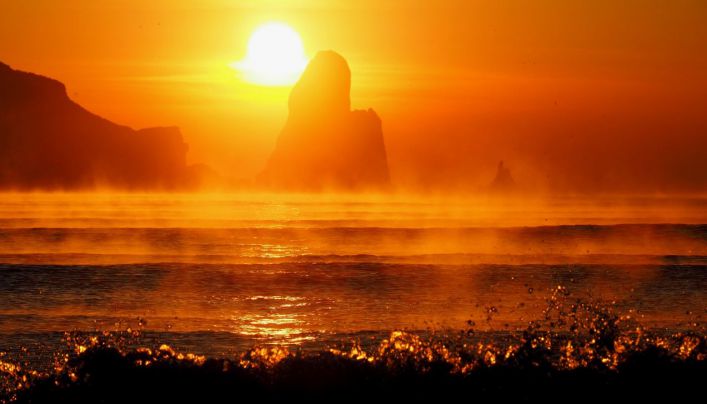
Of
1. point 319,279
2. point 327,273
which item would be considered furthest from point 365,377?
point 327,273

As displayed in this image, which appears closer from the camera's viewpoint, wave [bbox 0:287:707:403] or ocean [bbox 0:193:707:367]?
wave [bbox 0:287:707:403]

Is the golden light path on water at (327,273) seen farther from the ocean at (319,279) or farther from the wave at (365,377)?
the wave at (365,377)

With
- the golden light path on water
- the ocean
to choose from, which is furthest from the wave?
the golden light path on water

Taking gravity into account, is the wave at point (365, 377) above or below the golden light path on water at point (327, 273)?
below

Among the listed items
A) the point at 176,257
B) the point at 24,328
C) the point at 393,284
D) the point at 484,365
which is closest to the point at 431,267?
the point at 393,284

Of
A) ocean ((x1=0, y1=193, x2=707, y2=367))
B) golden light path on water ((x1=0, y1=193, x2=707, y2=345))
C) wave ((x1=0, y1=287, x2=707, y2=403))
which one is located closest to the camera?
wave ((x1=0, y1=287, x2=707, y2=403))

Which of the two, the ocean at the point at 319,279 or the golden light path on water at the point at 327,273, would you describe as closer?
the ocean at the point at 319,279

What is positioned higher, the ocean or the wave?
the ocean

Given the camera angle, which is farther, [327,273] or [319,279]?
[327,273]

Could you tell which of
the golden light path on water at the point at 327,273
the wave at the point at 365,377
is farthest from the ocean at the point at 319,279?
the wave at the point at 365,377

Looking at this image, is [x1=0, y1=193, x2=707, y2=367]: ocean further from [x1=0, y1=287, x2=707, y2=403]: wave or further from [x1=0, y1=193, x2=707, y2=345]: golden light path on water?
[x1=0, y1=287, x2=707, y2=403]: wave

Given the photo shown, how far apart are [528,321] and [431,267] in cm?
2443

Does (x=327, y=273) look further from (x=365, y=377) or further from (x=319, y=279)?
(x=365, y=377)

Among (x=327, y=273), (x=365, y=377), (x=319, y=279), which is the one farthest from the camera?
(x=327, y=273)
